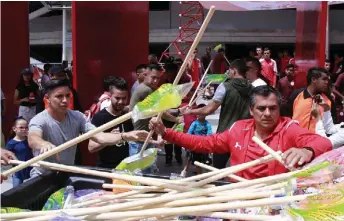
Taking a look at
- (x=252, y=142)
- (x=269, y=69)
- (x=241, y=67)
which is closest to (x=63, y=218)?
(x=252, y=142)

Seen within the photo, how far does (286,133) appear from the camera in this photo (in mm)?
2471

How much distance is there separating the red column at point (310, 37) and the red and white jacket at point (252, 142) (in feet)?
10.1

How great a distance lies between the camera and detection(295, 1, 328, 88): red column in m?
5.47

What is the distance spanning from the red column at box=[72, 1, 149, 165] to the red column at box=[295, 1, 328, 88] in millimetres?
2218

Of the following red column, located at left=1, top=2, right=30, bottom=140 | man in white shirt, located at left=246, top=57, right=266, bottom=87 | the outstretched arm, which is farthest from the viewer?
red column, located at left=1, top=2, right=30, bottom=140

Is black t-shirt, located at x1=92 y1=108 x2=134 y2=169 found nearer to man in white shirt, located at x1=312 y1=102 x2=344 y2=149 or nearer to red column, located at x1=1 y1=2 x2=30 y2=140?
man in white shirt, located at x1=312 y1=102 x2=344 y2=149

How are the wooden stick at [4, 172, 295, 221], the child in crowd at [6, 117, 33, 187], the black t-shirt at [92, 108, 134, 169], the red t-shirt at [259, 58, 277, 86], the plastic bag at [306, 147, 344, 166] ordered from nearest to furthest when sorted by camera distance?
the wooden stick at [4, 172, 295, 221] → the plastic bag at [306, 147, 344, 166] → the black t-shirt at [92, 108, 134, 169] → the child in crowd at [6, 117, 33, 187] → the red t-shirt at [259, 58, 277, 86]

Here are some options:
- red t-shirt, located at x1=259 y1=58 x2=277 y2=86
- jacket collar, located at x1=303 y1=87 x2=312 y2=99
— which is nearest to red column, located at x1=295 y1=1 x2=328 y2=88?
red t-shirt, located at x1=259 y1=58 x2=277 y2=86

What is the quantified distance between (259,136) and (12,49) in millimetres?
5036

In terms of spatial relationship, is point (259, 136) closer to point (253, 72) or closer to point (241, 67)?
point (241, 67)

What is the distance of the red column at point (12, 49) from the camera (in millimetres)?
6625

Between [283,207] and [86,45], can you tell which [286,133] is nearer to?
[283,207]

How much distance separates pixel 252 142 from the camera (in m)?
2.54

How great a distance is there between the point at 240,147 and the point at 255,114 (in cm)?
18
